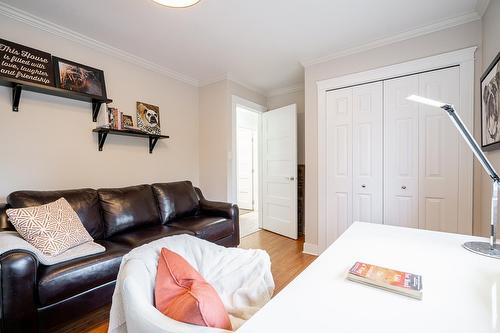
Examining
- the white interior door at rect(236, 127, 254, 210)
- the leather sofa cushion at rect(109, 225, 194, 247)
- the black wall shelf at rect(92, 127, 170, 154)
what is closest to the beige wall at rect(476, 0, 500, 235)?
the leather sofa cushion at rect(109, 225, 194, 247)

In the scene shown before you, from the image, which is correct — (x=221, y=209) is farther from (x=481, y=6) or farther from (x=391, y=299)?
(x=481, y=6)

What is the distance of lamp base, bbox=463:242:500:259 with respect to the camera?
0.95 meters

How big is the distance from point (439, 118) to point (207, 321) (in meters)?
2.65

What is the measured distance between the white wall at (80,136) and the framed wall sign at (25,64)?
3.9 inches

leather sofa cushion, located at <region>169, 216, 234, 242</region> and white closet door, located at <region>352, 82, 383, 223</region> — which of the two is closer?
leather sofa cushion, located at <region>169, 216, 234, 242</region>

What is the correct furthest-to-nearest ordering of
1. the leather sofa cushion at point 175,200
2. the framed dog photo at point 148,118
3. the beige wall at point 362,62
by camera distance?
the framed dog photo at point 148,118 < the leather sofa cushion at point 175,200 < the beige wall at point 362,62

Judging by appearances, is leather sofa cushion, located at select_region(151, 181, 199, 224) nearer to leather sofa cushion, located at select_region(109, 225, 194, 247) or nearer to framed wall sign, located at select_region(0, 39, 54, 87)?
leather sofa cushion, located at select_region(109, 225, 194, 247)

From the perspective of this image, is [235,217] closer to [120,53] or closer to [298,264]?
[298,264]

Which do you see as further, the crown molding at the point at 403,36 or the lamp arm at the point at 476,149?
the crown molding at the point at 403,36

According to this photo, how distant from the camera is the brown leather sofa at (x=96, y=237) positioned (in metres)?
1.30

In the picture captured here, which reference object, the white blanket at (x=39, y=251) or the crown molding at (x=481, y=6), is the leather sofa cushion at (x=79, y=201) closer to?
the white blanket at (x=39, y=251)

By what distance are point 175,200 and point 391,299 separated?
2.49 metres

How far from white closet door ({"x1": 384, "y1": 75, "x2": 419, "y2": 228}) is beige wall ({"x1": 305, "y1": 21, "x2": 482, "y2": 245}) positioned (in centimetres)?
26

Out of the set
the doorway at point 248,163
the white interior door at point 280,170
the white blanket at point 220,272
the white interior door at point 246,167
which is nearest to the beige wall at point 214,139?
the white interior door at point 280,170
